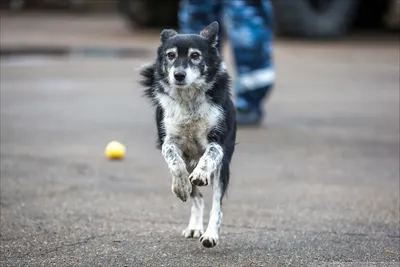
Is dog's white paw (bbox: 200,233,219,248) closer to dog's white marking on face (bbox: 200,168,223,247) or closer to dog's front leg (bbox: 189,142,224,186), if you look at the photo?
dog's white marking on face (bbox: 200,168,223,247)

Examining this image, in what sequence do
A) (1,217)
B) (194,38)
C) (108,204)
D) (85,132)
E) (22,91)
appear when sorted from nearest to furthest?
(194,38) → (1,217) → (108,204) → (85,132) → (22,91)

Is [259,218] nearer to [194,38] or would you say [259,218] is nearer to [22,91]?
[194,38]

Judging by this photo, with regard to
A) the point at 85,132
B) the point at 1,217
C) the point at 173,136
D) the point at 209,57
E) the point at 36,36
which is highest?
the point at 209,57

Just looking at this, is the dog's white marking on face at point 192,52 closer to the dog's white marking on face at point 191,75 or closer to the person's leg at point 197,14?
the dog's white marking on face at point 191,75

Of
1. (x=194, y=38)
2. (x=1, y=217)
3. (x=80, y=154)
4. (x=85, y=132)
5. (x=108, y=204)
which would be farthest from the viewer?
(x=85, y=132)

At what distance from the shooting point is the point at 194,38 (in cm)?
461

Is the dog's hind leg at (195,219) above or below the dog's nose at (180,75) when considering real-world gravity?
below

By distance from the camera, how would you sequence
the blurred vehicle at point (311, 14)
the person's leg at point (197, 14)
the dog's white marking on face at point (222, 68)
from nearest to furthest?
1. the dog's white marking on face at point (222, 68)
2. the person's leg at point (197, 14)
3. the blurred vehicle at point (311, 14)

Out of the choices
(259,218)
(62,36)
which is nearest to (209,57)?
(259,218)

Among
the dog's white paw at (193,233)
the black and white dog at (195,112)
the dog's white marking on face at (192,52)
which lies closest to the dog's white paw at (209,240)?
the black and white dog at (195,112)

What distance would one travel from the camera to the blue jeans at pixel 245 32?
768 cm

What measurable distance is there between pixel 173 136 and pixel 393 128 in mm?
4274

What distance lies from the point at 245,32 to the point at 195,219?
3263 millimetres

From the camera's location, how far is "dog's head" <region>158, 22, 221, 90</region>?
180 inches
